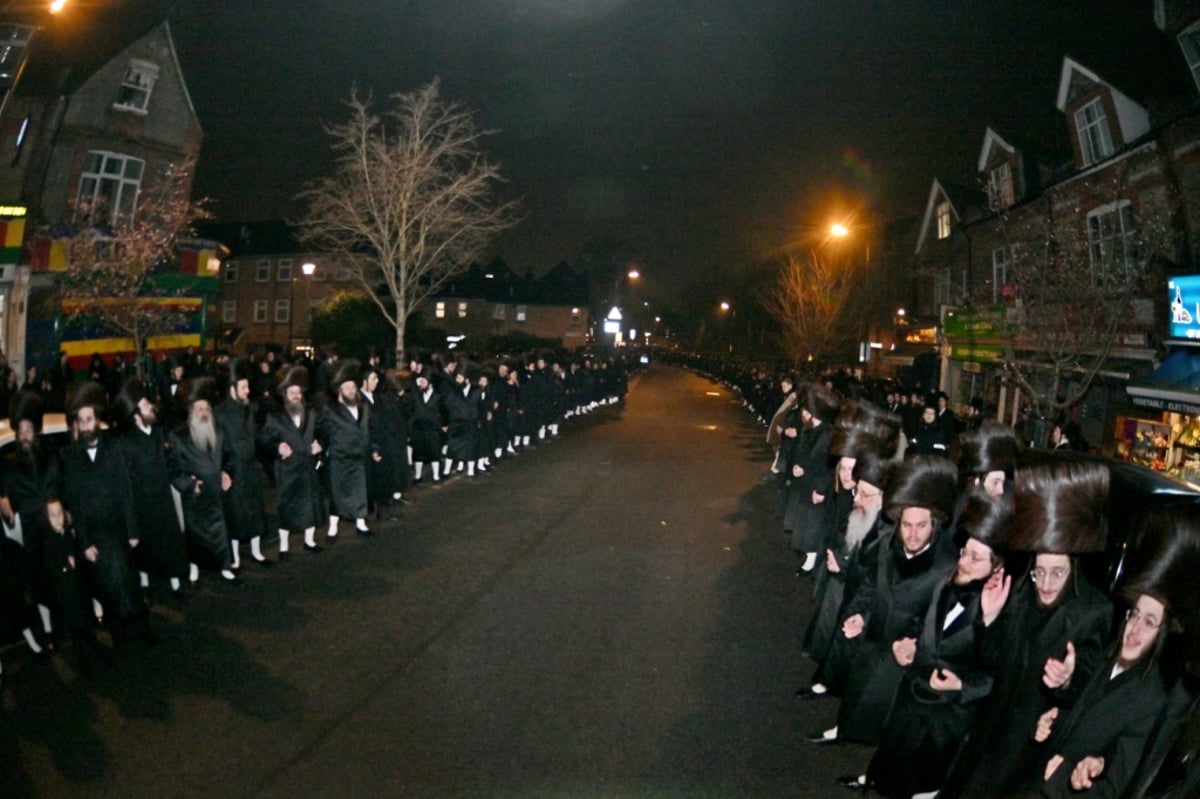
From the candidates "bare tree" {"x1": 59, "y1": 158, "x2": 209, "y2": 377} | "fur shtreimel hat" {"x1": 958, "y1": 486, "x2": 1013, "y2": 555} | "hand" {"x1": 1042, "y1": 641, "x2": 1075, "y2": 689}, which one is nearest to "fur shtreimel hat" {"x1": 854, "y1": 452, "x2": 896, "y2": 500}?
"fur shtreimel hat" {"x1": 958, "y1": 486, "x2": 1013, "y2": 555}

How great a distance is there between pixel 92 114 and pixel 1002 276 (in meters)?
25.9

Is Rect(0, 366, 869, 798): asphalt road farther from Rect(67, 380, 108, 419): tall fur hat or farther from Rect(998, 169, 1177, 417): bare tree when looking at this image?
Rect(998, 169, 1177, 417): bare tree

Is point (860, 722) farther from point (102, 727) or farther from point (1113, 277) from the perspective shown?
point (1113, 277)

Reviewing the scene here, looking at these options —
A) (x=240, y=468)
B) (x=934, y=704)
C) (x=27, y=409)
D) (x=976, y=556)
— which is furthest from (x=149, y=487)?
(x=976, y=556)

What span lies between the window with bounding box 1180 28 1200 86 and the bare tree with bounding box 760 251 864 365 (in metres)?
22.6

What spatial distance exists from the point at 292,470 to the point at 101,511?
303 cm

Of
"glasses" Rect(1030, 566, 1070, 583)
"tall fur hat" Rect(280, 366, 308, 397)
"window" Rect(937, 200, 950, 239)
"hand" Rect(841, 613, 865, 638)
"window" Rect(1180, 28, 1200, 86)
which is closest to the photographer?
"glasses" Rect(1030, 566, 1070, 583)

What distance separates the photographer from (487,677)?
644 centimetres

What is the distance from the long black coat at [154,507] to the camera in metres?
7.55

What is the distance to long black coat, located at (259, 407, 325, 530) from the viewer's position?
9711 mm

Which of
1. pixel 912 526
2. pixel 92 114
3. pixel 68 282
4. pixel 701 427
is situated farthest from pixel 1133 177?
pixel 92 114

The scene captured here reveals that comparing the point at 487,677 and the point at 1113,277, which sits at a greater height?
the point at 1113,277

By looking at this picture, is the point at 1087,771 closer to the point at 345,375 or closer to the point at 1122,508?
the point at 1122,508

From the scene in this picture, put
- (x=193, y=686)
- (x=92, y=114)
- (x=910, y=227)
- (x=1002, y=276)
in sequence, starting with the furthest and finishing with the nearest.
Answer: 1. (x=910, y=227)
2. (x=1002, y=276)
3. (x=92, y=114)
4. (x=193, y=686)
